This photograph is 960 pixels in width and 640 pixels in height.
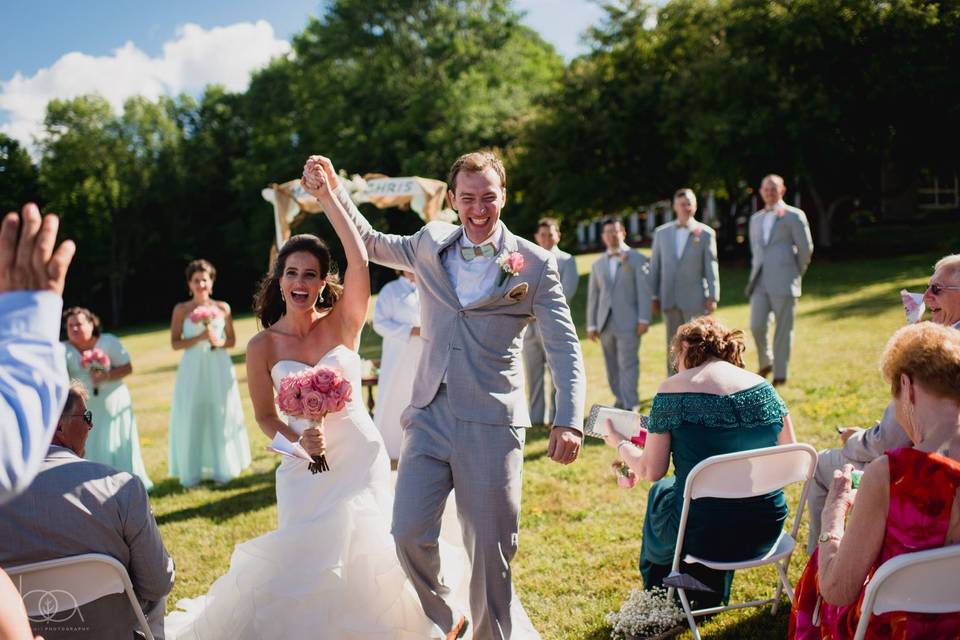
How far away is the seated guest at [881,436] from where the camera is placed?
148 inches

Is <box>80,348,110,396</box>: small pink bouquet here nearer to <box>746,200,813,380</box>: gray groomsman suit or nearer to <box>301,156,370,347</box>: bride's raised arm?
<box>301,156,370,347</box>: bride's raised arm

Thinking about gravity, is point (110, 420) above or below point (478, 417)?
below

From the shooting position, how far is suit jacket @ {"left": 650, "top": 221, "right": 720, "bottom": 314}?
31.1 ft

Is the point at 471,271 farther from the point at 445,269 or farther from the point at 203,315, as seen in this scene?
the point at 203,315

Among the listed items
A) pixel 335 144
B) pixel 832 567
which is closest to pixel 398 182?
pixel 832 567

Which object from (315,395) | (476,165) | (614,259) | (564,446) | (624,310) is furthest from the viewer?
(614,259)

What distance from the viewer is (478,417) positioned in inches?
140

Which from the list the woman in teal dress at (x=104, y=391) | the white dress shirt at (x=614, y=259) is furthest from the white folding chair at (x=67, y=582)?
the white dress shirt at (x=614, y=259)

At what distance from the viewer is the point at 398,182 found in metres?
10.3

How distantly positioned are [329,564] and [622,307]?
19.3 feet

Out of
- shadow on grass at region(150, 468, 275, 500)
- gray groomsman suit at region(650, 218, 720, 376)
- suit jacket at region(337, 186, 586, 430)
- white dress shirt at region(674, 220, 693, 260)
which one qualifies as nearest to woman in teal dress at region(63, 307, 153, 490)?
shadow on grass at region(150, 468, 275, 500)

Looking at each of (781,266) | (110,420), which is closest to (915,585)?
(110,420)

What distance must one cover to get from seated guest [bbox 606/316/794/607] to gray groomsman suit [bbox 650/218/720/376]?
5.48 m

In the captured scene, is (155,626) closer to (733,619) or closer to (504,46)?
(733,619)
